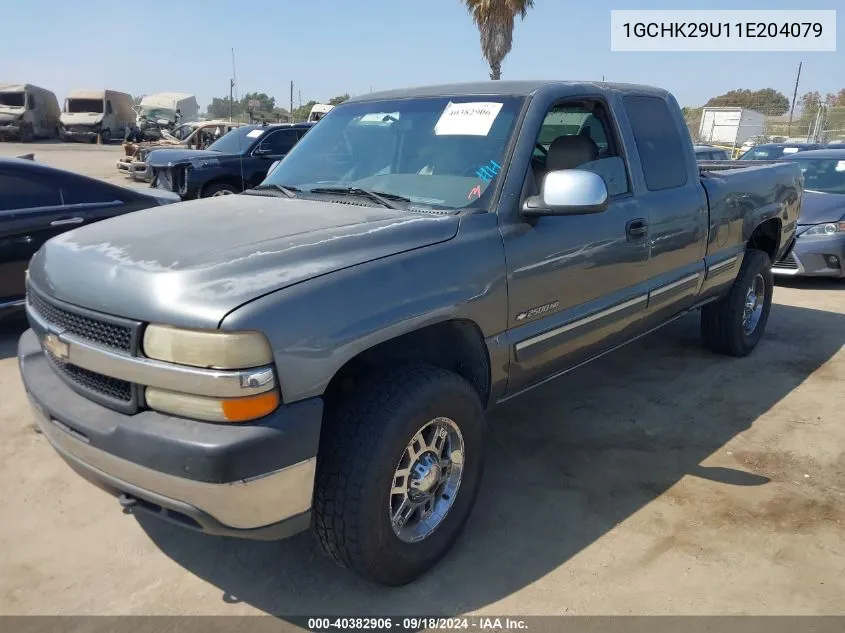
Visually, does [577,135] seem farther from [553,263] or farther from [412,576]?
[412,576]

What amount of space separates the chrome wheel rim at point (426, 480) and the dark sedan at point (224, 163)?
27.3 ft

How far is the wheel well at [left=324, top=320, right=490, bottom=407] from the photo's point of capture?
2580 mm

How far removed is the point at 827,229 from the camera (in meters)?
7.86

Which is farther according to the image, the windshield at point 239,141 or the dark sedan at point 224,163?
the windshield at point 239,141

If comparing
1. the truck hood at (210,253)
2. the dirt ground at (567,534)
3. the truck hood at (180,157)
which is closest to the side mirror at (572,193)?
the truck hood at (210,253)

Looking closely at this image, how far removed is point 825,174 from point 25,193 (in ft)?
30.7

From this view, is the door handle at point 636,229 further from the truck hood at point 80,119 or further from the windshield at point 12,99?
the windshield at point 12,99

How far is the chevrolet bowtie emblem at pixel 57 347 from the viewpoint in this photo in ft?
7.96

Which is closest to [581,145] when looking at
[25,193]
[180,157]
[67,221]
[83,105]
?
[67,221]

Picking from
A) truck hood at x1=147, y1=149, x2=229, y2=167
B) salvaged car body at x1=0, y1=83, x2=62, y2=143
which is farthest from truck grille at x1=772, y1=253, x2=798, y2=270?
salvaged car body at x1=0, y1=83, x2=62, y2=143

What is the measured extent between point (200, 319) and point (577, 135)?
95.6 inches

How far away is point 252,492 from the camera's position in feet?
6.87

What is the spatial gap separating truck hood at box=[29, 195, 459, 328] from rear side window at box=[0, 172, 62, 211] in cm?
337

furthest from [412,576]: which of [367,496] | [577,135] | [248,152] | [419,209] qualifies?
[248,152]
